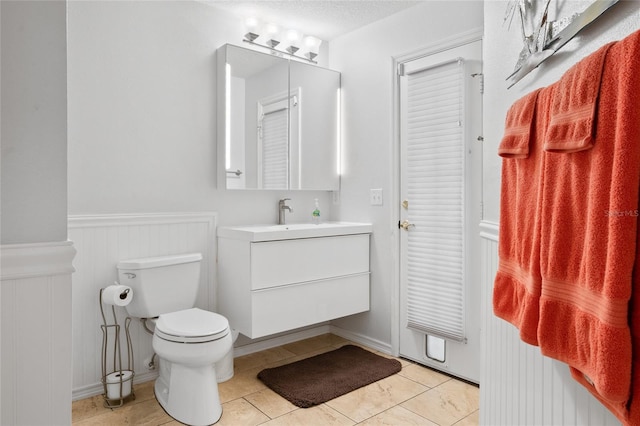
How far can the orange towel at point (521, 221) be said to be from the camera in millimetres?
1001

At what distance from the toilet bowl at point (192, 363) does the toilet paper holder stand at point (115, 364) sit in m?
0.27

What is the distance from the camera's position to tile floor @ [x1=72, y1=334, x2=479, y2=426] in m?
2.24

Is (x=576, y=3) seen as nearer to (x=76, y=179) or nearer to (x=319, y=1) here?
(x=319, y=1)

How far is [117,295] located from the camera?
7.77ft

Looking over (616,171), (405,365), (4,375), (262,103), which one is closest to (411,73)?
(262,103)

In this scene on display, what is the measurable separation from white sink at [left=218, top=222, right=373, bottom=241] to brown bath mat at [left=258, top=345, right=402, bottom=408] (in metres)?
0.85

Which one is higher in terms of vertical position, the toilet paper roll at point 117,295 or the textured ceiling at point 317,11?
the textured ceiling at point 317,11

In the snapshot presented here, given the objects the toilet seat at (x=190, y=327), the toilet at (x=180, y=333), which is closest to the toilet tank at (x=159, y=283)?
the toilet at (x=180, y=333)

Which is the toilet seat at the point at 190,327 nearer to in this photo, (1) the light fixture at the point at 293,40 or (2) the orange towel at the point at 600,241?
(2) the orange towel at the point at 600,241

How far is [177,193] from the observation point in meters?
2.83

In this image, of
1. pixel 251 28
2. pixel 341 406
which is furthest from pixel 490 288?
pixel 251 28

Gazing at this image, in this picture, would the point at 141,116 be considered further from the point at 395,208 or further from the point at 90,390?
the point at 395,208

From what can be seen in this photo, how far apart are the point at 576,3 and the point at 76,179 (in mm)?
2402

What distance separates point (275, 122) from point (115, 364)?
1835 mm
